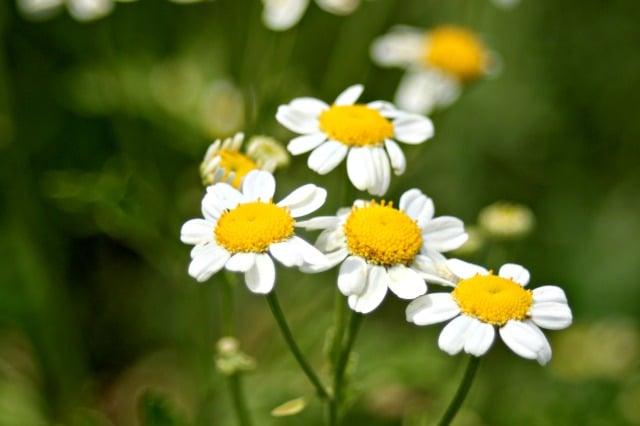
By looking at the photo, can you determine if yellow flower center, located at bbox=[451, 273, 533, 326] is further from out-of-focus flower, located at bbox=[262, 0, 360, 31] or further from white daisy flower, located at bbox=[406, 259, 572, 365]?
out-of-focus flower, located at bbox=[262, 0, 360, 31]

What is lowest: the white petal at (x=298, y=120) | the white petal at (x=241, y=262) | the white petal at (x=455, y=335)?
the white petal at (x=455, y=335)

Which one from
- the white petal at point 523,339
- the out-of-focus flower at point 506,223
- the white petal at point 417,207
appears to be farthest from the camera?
the out-of-focus flower at point 506,223

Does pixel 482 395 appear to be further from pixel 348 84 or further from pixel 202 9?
pixel 202 9

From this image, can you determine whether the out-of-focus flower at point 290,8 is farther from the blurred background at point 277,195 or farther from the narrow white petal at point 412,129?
the narrow white petal at point 412,129

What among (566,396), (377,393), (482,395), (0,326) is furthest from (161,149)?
(566,396)

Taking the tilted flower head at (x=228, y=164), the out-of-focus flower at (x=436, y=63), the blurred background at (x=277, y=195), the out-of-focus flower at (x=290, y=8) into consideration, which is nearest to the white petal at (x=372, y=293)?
the tilted flower head at (x=228, y=164)

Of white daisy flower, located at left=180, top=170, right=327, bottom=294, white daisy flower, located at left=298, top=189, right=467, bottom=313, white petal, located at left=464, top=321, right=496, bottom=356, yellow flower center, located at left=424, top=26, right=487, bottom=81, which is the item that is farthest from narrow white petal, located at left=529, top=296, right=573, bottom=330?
yellow flower center, located at left=424, top=26, right=487, bottom=81
